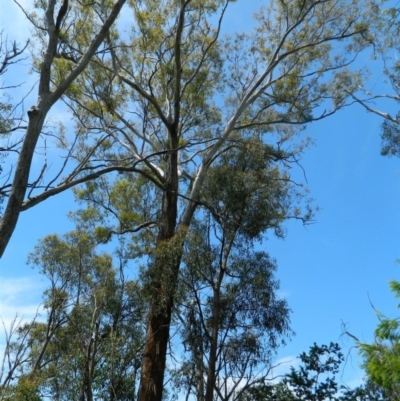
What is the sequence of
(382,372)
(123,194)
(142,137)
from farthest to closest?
(123,194), (142,137), (382,372)

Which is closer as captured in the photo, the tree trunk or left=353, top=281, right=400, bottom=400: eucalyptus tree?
left=353, top=281, right=400, bottom=400: eucalyptus tree

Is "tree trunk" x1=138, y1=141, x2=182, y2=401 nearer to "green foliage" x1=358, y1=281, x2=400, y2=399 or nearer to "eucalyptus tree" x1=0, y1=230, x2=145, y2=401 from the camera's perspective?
"eucalyptus tree" x1=0, y1=230, x2=145, y2=401

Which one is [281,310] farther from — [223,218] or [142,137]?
[142,137]

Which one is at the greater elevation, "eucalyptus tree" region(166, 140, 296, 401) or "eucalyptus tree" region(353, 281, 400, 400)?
"eucalyptus tree" region(166, 140, 296, 401)

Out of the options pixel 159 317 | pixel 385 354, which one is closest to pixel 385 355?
pixel 385 354

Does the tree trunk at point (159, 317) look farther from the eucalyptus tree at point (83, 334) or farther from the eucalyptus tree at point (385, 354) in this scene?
the eucalyptus tree at point (385, 354)

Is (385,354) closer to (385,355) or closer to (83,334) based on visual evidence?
(385,355)

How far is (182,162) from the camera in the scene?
14109 mm

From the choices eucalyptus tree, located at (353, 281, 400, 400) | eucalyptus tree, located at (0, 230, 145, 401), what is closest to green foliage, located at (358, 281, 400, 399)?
eucalyptus tree, located at (353, 281, 400, 400)

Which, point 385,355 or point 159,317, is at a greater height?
point 159,317

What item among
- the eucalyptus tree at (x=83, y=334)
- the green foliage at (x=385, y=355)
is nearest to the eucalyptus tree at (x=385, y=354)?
the green foliage at (x=385, y=355)

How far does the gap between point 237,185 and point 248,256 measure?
4.24 feet

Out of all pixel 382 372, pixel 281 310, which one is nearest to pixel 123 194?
pixel 281 310

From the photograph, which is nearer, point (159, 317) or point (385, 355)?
point (385, 355)
